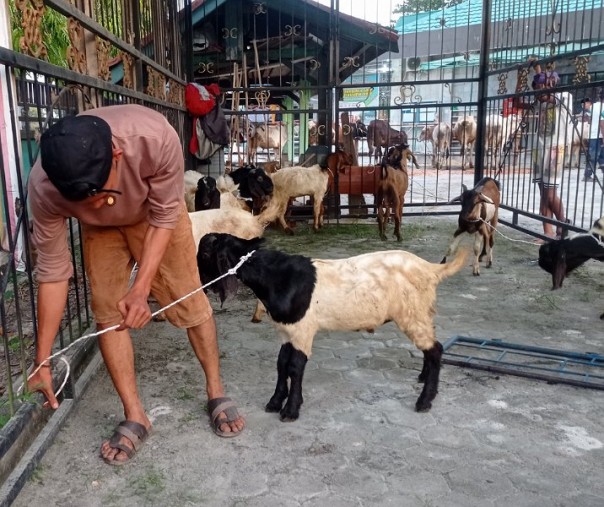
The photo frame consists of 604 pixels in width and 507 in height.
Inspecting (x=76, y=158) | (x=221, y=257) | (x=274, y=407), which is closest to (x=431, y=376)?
(x=274, y=407)

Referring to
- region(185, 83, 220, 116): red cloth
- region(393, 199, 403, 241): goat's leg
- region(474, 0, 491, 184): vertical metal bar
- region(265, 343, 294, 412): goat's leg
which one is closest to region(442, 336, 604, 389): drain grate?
region(265, 343, 294, 412): goat's leg

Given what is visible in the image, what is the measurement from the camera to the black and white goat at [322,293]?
318 cm

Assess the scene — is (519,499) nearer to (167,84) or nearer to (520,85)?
(167,84)

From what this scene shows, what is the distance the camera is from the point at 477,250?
6477 mm

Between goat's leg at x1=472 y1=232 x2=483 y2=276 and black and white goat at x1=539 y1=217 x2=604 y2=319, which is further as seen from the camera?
goat's leg at x1=472 y1=232 x2=483 y2=276

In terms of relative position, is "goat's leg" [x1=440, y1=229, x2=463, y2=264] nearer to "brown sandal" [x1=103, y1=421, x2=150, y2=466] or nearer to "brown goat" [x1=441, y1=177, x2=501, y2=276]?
"brown goat" [x1=441, y1=177, x2=501, y2=276]

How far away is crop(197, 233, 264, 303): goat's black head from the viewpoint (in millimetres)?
3238

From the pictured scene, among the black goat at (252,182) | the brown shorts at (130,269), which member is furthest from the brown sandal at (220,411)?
the black goat at (252,182)

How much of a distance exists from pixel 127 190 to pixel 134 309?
1.65 feet

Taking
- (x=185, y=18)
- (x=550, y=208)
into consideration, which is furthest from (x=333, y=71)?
(x=550, y=208)

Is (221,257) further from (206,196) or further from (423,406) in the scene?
(206,196)

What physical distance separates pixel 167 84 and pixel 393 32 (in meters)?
4.35

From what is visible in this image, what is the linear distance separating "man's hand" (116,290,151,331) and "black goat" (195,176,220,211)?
13.5 feet

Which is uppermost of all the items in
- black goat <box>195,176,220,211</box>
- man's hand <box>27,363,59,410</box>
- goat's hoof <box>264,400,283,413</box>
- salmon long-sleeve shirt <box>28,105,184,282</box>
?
salmon long-sleeve shirt <box>28,105,184,282</box>
